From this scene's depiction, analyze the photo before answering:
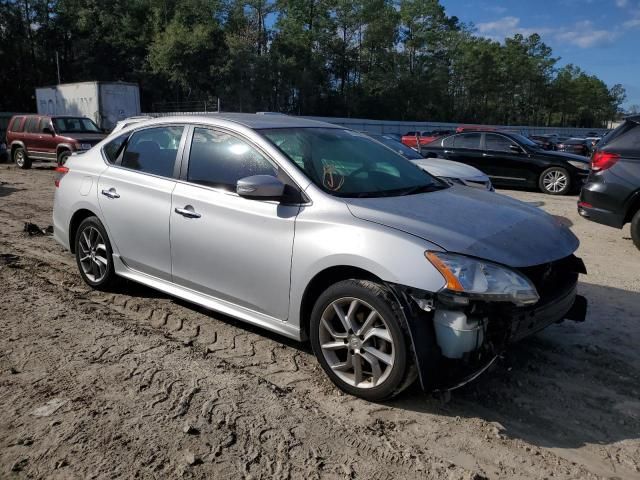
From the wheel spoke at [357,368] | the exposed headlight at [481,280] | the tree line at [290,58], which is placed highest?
the tree line at [290,58]

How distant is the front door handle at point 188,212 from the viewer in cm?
398

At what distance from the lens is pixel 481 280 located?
2932mm

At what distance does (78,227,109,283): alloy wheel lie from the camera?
4945 millimetres

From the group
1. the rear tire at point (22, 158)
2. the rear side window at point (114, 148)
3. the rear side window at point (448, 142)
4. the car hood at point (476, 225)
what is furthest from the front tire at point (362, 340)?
the rear tire at point (22, 158)

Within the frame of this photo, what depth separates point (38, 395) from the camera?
324 cm

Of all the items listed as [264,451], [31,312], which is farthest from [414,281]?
[31,312]

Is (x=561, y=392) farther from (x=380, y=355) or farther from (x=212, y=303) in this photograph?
(x=212, y=303)

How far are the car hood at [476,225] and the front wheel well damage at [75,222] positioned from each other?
9.55 feet

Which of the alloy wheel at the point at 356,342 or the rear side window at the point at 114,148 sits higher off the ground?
the rear side window at the point at 114,148

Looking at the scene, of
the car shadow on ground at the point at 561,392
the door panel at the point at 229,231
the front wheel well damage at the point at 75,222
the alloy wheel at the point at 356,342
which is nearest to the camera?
the car shadow on ground at the point at 561,392

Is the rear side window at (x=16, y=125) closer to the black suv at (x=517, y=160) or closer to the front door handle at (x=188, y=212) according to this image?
the black suv at (x=517, y=160)

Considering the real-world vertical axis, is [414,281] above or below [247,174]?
below

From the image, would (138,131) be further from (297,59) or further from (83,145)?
(297,59)

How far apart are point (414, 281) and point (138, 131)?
3.12m
